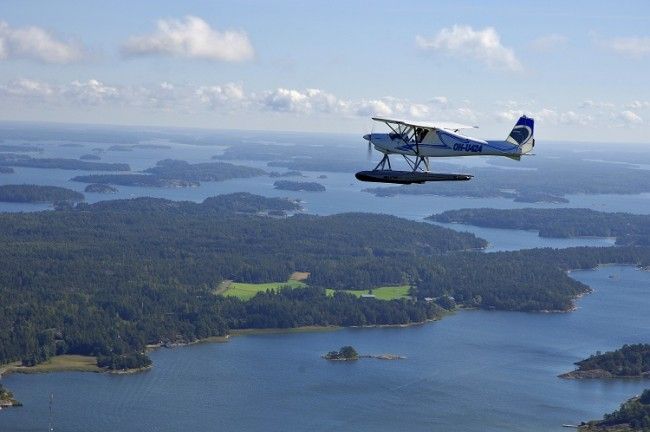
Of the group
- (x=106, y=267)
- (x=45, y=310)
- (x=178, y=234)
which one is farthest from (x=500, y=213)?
(x=45, y=310)

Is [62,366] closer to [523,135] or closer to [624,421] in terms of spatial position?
[624,421]

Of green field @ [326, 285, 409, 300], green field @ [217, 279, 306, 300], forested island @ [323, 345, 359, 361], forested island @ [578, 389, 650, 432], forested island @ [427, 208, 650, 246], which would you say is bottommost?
green field @ [217, 279, 306, 300]

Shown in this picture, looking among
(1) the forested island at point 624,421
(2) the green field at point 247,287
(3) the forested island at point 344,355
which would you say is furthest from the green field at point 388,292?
(1) the forested island at point 624,421

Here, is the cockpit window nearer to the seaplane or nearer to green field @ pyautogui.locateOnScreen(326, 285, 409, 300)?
the seaplane

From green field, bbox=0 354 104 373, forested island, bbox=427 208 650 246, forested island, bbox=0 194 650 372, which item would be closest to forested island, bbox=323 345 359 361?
forested island, bbox=0 194 650 372

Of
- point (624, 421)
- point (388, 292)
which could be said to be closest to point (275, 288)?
point (388, 292)

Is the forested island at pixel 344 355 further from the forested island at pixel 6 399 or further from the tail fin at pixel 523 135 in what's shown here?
the tail fin at pixel 523 135

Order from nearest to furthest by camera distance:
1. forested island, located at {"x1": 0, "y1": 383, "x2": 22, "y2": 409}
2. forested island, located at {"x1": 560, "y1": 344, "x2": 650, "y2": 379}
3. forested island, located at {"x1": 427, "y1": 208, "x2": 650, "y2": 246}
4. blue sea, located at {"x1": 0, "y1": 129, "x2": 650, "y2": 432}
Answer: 1. blue sea, located at {"x1": 0, "y1": 129, "x2": 650, "y2": 432}
2. forested island, located at {"x1": 0, "y1": 383, "x2": 22, "y2": 409}
3. forested island, located at {"x1": 560, "y1": 344, "x2": 650, "y2": 379}
4. forested island, located at {"x1": 427, "y1": 208, "x2": 650, "y2": 246}
